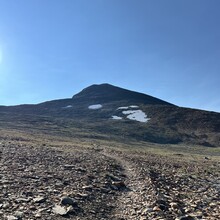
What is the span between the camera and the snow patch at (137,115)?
108 meters

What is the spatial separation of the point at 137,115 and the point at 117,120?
13.8 meters

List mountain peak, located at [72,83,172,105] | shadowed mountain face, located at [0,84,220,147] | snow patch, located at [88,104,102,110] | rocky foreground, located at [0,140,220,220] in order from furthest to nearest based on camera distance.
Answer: mountain peak, located at [72,83,172,105], snow patch, located at [88,104,102,110], shadowed mountain face, located at [0,84,220,147], rocky foreground, located at [0,140,220,220]

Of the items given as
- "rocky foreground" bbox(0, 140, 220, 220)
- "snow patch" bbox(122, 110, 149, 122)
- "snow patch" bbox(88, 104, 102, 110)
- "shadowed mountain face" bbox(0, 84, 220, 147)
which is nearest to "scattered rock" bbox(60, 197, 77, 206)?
"rocky foreground" bbox(0, 140, 220, 220)

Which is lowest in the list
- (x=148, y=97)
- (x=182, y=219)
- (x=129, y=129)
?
(x=182, y=219)

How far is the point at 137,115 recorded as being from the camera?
375 ft

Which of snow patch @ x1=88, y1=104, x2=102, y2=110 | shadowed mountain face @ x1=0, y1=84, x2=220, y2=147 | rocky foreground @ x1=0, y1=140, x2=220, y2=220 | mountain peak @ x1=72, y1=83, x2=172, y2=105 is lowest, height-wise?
rocky foreground @ x1=0, y1=140, x2=220, y2=220

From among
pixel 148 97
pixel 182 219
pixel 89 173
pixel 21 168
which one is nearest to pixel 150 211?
pixel 182 219

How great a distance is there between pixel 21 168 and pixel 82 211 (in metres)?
6.93

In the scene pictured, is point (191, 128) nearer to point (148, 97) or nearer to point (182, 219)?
point (148, 97)

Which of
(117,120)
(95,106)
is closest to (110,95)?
(95,106)

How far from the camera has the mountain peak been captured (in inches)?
6011

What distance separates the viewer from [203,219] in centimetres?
1152

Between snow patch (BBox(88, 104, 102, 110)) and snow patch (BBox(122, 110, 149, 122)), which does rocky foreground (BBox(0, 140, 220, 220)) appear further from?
snow patch (BBox(88, 104, 102, 110))

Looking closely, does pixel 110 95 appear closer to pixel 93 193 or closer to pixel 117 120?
pixel 117 120
